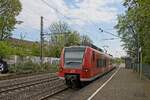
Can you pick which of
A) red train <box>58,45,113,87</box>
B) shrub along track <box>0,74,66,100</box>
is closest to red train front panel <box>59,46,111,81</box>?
red train <box>58,45,113,87</box>

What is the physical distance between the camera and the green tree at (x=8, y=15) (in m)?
57.6

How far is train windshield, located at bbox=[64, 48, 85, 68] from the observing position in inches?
943

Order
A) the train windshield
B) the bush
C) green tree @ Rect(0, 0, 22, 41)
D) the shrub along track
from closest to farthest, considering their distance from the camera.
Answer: the shrub along track → the train windshield → the bush → green tree @ Rect(0, 0, 22, 41)

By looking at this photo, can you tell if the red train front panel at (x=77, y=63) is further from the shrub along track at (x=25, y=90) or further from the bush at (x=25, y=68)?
the bush at (x=25, y=68)

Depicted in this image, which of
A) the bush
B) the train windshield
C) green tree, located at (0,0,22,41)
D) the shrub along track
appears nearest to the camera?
the shrub along track

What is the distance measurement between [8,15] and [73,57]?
121 ft

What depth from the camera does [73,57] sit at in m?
24.1

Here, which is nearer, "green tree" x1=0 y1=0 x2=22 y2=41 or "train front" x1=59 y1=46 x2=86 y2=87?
"train front" x1=59 y1=46 x2=86 y2=87

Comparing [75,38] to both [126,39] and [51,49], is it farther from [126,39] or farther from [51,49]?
[126,39]

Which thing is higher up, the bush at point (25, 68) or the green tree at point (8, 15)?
the green tree at point (8, 15)

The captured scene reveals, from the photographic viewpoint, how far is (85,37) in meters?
114

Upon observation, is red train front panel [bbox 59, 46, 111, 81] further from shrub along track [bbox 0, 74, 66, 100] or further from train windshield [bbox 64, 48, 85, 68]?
shrub along track [bbox 0, 74, 66, 100]

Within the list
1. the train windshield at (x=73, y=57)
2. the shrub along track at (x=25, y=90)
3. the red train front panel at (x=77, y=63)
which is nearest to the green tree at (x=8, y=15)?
the shrub along track at (x=25, y=90)

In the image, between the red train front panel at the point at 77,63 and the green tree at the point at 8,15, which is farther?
the green tree at the point at 8,15
